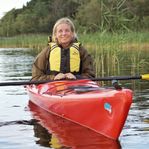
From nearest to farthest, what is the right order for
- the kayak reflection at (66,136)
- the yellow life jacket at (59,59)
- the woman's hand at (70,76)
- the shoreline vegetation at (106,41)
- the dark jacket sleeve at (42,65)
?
the kayak reflection at (66,136), the woman's hand at (70,76), the yellow life jacket at (59,59), the dark jacket sleeve at (42,65), the shoreline vegetation at (106,41)

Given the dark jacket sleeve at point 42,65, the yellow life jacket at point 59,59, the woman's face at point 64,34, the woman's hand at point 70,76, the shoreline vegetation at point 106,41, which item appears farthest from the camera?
the shoreline vegetation at point 106,41

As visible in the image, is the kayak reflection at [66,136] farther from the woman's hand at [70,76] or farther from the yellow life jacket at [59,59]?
the yellow life jacket at [59,59]

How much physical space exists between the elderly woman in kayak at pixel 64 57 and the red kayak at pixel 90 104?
50 centimetres

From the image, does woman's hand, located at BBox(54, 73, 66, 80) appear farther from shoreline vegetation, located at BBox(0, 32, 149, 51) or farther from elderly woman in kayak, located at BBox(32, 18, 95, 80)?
shoreline vegetation, located at BBox(0, 32, 149, 51)

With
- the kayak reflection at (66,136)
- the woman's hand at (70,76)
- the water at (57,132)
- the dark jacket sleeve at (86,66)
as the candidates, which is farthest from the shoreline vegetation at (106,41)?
the kayak reflection at (66,136)

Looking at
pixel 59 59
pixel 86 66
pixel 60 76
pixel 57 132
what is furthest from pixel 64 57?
pixel 57 132

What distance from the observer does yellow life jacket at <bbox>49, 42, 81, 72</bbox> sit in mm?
7113

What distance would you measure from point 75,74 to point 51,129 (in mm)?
1444

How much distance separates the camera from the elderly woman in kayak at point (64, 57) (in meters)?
6.99

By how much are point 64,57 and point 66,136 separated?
1.90m

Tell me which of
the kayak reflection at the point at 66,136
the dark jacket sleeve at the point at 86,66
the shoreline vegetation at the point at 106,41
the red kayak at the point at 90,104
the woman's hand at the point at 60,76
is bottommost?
the kayak reflection at the point at 66,136

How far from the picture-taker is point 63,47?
284 inches

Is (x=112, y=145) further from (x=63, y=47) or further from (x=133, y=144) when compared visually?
(x=63, y=47)

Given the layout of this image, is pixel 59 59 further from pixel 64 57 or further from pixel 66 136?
pixel 66 136
